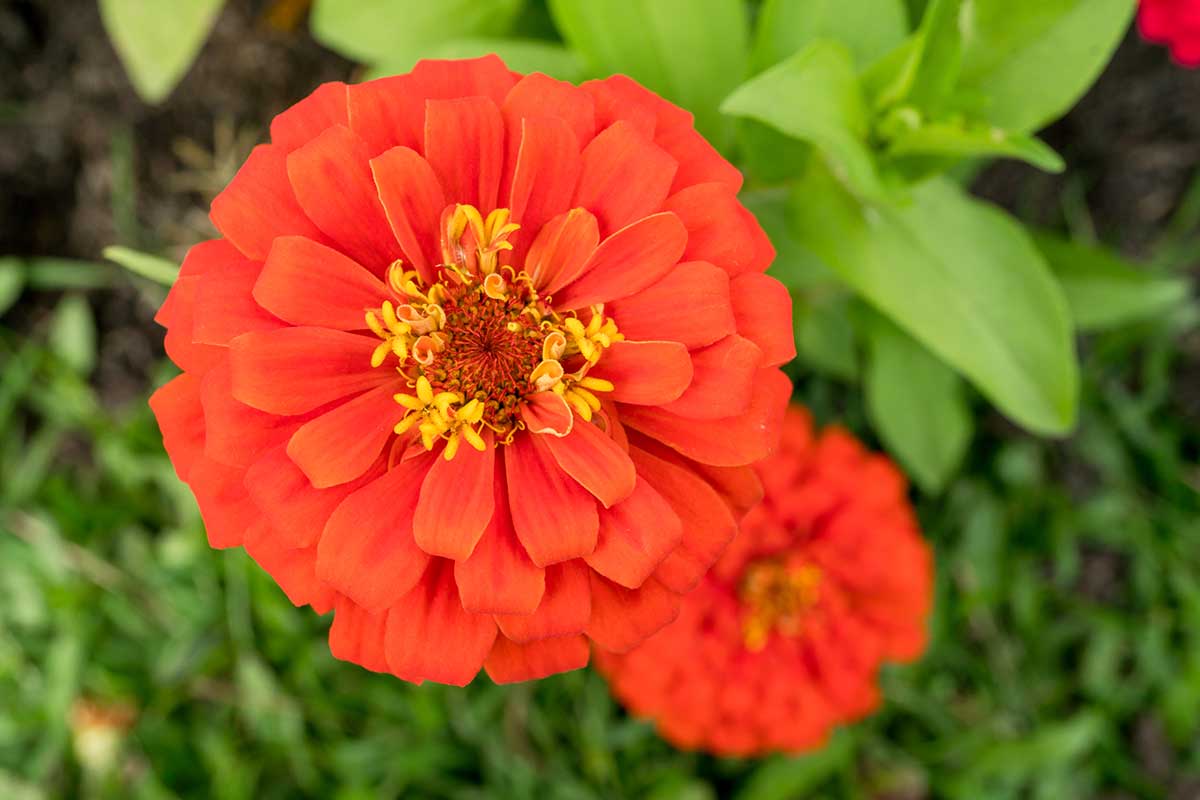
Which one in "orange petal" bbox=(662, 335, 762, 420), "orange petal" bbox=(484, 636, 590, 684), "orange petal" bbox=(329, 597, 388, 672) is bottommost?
"orange petal" bbox=(484, 636, 590, 684)

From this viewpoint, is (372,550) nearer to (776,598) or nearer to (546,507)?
(546,507)

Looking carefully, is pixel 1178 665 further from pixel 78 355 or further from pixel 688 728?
pixel 78 355

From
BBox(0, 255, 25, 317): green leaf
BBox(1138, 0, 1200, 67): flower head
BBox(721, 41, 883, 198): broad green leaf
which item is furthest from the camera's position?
BBox(0, 255, 25, 317): green leaf

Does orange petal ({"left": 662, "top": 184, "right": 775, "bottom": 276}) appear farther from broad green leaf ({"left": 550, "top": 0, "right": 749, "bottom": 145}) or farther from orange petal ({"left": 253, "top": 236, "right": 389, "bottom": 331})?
broad green leaf ({"left": 550, "top": 0, "right": 749, "bottom": 145})

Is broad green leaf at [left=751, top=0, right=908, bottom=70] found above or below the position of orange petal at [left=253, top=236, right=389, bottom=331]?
above

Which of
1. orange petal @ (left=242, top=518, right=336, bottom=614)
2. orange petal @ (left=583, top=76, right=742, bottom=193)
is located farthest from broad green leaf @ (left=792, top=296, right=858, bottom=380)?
orange petal @ (left=242, top=518, right=336, bottom=614)

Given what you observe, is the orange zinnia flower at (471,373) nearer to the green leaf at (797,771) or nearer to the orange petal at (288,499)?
the orange petal at (288,499)

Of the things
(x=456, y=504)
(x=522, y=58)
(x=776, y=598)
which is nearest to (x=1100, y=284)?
(x=776, y=598)
